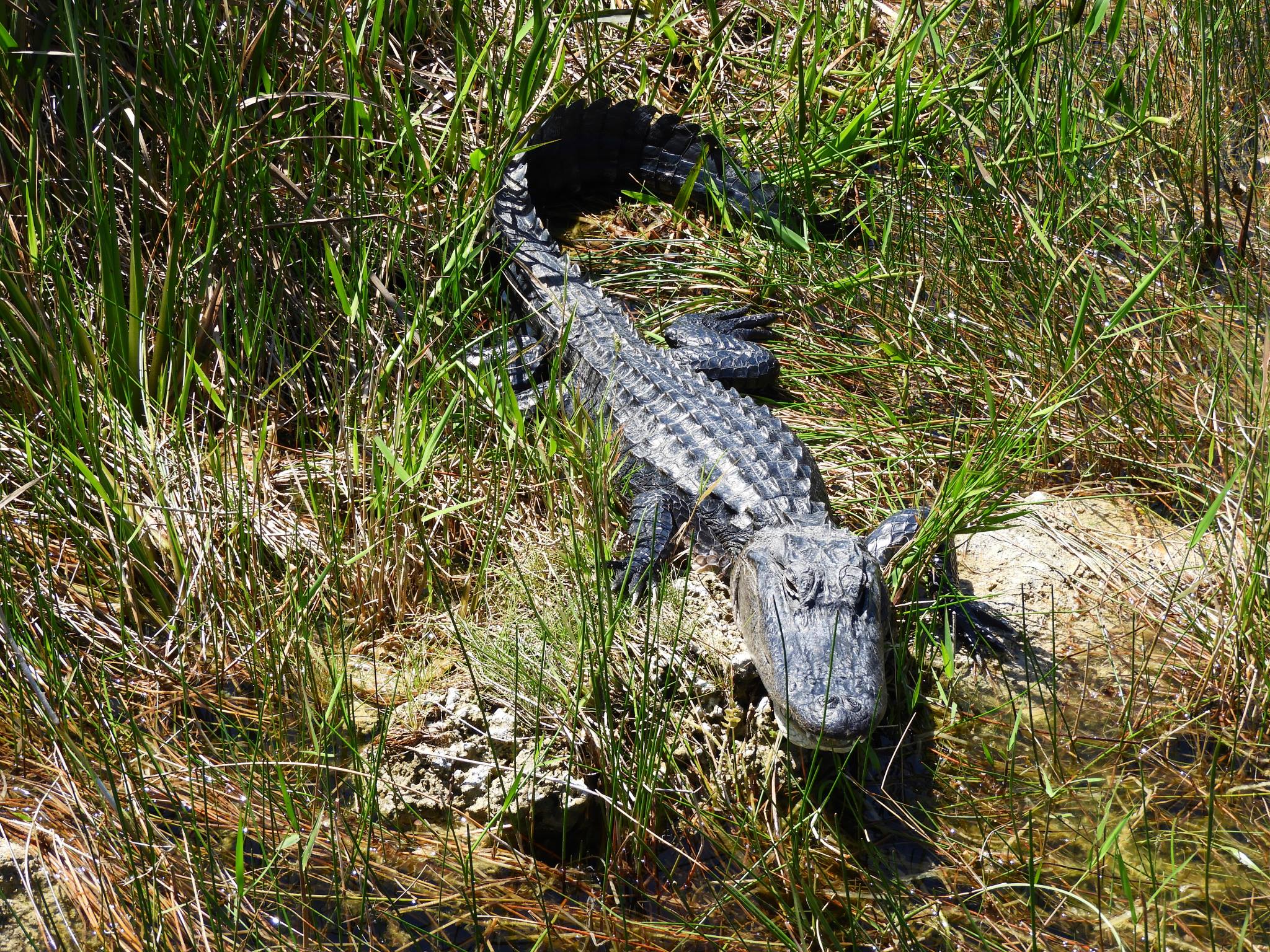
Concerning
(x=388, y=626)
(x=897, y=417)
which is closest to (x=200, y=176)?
(x=388, y=626)

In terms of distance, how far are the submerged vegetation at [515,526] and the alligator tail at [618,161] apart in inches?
19.4

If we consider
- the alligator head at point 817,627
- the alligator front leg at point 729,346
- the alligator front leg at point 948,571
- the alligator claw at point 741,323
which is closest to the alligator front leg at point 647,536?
the alligator head at point 817,627

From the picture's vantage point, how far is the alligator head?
7.80 feet

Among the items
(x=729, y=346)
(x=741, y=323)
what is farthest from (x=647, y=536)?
(x=741, y=323)

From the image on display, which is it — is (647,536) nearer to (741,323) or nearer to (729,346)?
(729,346)

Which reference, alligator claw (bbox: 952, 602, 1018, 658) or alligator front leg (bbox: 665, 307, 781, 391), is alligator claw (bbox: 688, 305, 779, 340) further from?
alligator claw (bbox: 952, 602, 1018, 658)

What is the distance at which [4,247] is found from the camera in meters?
2.79

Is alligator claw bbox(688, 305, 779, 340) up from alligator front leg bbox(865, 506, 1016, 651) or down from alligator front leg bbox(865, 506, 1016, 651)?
up

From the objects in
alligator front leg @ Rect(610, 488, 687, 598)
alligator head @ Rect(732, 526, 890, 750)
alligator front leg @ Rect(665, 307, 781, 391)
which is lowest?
alligator front leg @ Rect(610, 488, 687, 598)

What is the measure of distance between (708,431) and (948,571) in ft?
2.83

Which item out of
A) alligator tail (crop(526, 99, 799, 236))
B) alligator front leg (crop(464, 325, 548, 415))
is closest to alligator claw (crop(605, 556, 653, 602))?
alligator front leg (crop(464, 325, 548, 415))

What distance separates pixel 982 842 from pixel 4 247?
9.28 feet

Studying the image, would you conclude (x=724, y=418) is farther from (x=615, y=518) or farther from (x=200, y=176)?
(x=200, y=176)

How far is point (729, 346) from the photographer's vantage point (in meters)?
4.07
